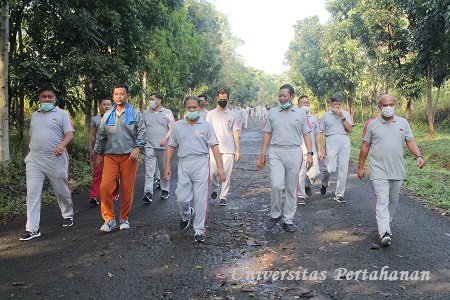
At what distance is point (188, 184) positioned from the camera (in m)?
5.76

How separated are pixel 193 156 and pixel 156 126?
2.91m

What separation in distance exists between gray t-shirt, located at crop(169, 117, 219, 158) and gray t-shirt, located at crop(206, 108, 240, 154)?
2053 mm

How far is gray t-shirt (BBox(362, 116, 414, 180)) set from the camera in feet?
17.9

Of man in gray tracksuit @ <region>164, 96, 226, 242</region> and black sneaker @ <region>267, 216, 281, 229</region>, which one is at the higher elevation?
man in gray tracksuit @ <region>164, 96, 226, 242</region>

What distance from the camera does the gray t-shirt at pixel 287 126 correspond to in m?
6.06

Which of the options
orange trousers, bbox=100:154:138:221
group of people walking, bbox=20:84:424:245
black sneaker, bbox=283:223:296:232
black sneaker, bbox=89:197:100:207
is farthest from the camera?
black sneaker, bbox=89:197:100:207

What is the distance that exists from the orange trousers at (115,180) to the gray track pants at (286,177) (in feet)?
7.01

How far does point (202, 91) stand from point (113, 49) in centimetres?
2551

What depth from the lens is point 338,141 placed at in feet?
26.8

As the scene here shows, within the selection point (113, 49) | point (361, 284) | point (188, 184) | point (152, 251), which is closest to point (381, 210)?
point (361, 284)

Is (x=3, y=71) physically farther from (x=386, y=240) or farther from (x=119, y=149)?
(x=386, y=240)

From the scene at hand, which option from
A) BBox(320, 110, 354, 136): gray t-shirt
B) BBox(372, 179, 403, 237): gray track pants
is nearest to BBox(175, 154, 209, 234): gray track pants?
BBox(372, 179, 403, 237): gray track pants

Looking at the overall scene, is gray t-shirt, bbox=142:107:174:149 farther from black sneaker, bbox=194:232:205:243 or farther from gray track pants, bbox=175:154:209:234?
black sneaker, bbox=194:232:205:243

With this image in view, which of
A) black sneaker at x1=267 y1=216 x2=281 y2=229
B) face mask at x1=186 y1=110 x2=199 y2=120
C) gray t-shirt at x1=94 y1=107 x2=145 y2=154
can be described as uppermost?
face mask at x1=186 y1=110 x2=199 y2=120
